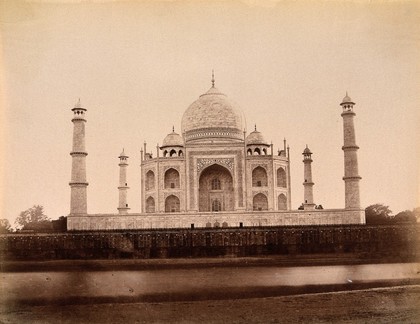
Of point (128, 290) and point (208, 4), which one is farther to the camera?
point (128, 290)

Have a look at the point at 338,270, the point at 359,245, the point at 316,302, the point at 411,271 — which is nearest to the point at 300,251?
the point at 359,245

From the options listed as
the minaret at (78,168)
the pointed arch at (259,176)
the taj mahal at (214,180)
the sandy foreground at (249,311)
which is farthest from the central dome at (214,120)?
the sandy foreground at (249,311)

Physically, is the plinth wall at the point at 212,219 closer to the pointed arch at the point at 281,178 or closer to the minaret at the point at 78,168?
the minaret at the point at 78,168

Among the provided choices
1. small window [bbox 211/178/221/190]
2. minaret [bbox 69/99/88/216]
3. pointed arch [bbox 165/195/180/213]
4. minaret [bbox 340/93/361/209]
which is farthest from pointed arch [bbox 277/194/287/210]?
minaret [bbox 69/99/88/216]

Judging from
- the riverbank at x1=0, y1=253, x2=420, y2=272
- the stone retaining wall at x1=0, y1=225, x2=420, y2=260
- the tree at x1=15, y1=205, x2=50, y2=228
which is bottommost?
the riverbank at x1=0, y1=253, x2=420, y2=272

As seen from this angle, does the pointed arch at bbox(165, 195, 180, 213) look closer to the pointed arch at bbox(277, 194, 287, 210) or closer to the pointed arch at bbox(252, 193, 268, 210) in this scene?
the pointed arch at bbox(252, 193, 268, 210)

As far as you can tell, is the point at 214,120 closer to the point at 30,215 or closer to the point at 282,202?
the point at 282,202

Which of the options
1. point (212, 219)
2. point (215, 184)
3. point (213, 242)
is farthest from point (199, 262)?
point (215, 184)

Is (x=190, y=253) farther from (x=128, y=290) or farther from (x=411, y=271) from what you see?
(x=411, y=271)
